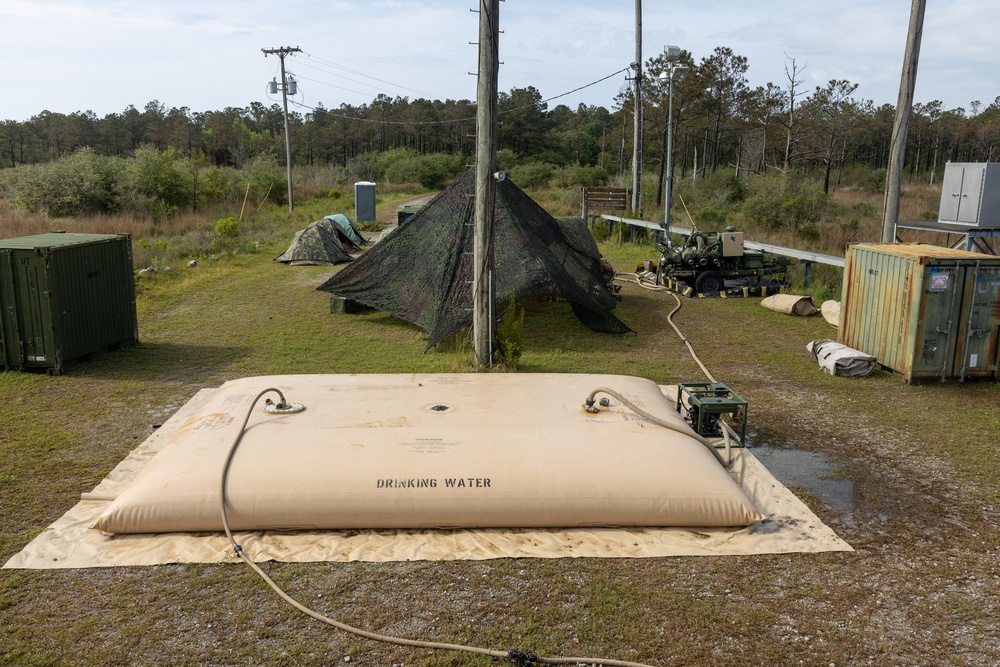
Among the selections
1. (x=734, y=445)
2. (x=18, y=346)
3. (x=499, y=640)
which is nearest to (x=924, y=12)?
(x=734, y=445)

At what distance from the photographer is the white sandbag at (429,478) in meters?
5.62

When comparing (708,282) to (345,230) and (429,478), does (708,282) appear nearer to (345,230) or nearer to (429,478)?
(345,230)

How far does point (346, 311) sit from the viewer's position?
14.1 meters

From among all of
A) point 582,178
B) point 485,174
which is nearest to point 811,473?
point 485,174

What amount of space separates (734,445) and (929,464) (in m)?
1.83

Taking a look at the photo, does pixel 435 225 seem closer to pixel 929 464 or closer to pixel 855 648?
pixel 929 464

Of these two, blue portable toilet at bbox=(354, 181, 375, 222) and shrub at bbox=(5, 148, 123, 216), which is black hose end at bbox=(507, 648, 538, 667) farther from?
shrub at bbox=(5, 148, 123, 216)

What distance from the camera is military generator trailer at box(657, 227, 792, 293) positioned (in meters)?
15.9

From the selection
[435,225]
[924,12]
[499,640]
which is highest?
[924,12]

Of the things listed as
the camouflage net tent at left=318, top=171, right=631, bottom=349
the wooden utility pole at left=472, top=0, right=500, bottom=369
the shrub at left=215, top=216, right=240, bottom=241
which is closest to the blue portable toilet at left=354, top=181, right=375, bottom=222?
the shrub at left=215, top=216, right=240, bottom=241

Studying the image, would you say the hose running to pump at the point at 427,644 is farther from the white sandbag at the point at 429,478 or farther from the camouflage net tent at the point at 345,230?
the camouflage net tent at the point at 345,230

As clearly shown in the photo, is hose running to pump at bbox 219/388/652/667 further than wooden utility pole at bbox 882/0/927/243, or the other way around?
wooden utility pole at bbox 882/0/927/243

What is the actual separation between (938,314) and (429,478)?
711cm

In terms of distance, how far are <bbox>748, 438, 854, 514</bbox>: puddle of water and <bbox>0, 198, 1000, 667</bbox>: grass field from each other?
8 cm
